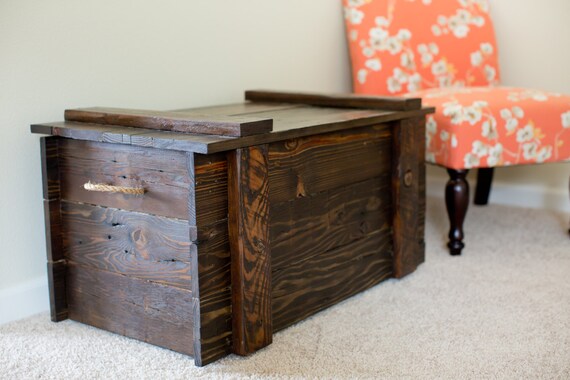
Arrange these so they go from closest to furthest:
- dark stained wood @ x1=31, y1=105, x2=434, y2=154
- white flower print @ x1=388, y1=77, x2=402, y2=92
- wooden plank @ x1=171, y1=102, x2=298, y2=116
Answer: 1. dark stained wood @ x1=31, y1=105, x2=434, y2=154
2. wooden plank @ x1=171, y1=102, x2=298, y2=116
3. white flower print @ x1=388, y1=77, x2=402, y2=92

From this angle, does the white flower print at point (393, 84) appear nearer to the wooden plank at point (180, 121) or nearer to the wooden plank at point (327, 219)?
the wooden plank at point (327, 219)

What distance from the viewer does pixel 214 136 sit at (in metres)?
1.24

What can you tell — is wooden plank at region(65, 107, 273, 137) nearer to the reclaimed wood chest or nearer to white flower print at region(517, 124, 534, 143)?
the reclaimed wood chest

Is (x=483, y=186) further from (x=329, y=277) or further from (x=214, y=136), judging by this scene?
(x=214, y=136)

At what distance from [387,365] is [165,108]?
2.62 feet

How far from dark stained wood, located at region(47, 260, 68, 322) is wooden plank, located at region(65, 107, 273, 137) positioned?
279mm

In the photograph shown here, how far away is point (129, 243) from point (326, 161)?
408mm

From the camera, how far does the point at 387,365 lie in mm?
1262

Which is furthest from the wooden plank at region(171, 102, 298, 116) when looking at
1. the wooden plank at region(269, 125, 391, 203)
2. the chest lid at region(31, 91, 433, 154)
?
the wooden plank at region(269, 125, 391, 203)

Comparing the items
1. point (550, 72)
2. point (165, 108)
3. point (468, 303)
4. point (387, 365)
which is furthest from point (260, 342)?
point (550, 72)

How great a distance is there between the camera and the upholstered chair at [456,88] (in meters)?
1.83

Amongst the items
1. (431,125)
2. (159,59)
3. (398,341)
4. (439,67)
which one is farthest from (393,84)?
(398,341)

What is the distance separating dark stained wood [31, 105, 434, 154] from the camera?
1199 mm

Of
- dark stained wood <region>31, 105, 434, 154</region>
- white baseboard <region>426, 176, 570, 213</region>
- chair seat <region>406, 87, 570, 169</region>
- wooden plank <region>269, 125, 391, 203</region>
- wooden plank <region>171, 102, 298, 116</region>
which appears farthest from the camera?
white baseboard <region>426, 176, 570, 213</region>
